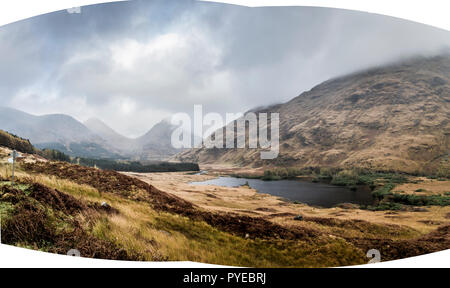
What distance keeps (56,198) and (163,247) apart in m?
1.41

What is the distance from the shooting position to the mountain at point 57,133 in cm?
282

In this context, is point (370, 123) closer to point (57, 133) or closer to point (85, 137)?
point (85, 137)

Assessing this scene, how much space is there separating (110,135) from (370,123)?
444cm

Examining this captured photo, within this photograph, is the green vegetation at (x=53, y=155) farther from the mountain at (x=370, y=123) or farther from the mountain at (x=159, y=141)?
the mountain at (x=370, y=123)

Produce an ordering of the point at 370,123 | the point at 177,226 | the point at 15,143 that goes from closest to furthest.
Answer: the point at 177,226, the point at 15,143, the point at 370,123

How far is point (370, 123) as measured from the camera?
11.1 ft

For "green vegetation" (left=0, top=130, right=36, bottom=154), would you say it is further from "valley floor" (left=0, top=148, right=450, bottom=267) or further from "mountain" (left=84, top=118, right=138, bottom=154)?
"mountain" (left=84, top=118, right=138, bottom=154)

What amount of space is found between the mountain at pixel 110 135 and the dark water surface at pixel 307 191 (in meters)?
1.31

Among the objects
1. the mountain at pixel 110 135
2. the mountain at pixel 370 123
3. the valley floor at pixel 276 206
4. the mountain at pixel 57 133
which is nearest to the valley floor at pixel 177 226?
the valley floor at pixel 276 206

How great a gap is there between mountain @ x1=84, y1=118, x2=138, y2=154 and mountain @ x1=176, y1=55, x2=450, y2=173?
37.3 inches

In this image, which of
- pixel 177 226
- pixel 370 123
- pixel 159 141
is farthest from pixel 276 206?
pixel 370 123

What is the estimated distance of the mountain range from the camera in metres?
2.85

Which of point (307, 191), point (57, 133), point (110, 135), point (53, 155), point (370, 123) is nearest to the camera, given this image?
point (53, 155)
